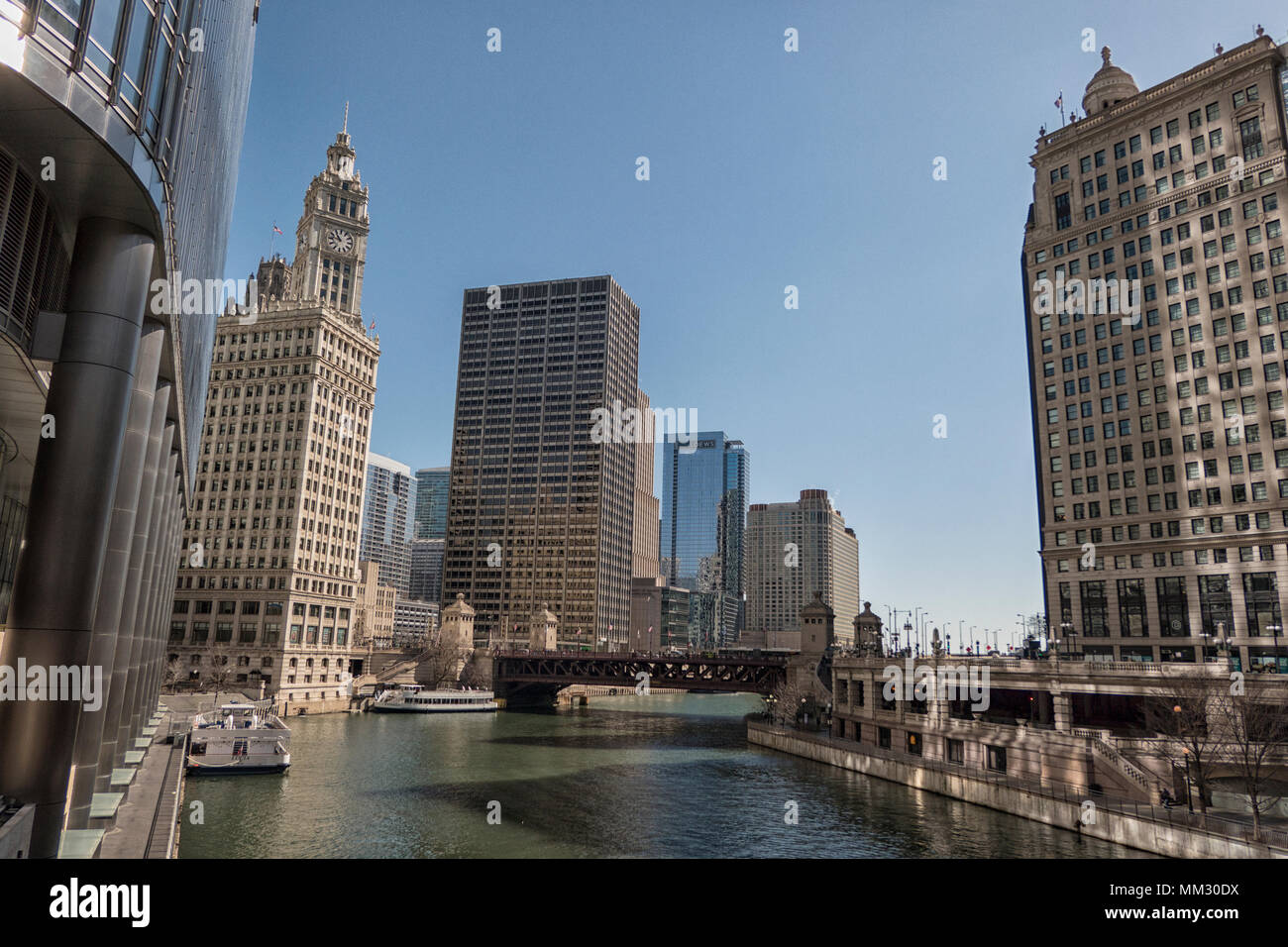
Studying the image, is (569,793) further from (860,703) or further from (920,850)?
(860,703)

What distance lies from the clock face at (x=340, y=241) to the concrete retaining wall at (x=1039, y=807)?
A: 402 feet

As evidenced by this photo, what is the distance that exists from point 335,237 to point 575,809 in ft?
424

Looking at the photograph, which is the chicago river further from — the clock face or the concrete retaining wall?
the clock face

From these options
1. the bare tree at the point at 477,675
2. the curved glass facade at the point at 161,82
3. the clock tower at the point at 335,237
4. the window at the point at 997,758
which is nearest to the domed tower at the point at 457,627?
the bare tree at the point at 477,675

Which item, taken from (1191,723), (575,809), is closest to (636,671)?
(575,809)

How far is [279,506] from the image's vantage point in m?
115

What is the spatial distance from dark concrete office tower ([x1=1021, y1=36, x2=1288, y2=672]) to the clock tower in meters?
114

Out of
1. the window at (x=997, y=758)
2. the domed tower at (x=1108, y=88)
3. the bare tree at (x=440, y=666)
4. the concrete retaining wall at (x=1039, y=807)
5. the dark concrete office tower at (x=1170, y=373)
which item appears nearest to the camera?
the concrete retaining wall at (x=1039, y=807)

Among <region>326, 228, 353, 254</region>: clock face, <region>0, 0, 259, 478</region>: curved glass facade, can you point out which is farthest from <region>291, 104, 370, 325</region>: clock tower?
<region>0, 0, 259, 478</region>: curved glass facade

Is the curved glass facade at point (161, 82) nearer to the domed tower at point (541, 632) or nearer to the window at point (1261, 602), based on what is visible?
the window at point (1261, 602)

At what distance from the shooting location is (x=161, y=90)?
849 inches

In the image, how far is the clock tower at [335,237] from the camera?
472 feet

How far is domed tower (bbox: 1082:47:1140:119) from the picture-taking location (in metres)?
103
